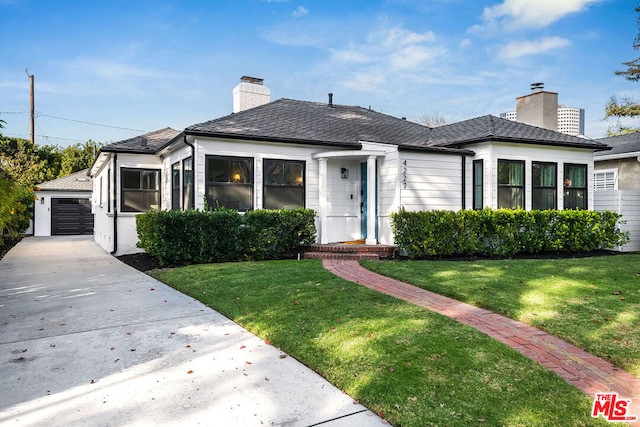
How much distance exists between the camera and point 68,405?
290 cm

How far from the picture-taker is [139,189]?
1309cm

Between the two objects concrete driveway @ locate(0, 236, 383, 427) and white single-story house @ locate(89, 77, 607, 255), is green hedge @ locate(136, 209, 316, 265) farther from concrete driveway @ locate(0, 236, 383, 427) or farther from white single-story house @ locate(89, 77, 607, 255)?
concrete driveway @ locate(0, 236, 383, 427)

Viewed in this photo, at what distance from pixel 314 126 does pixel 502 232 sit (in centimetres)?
572

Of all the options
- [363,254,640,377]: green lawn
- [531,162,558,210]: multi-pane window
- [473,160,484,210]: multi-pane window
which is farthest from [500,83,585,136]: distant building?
[363,254,640,377]: green lawn

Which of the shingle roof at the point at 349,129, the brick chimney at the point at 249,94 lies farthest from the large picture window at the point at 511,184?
the brick chimney at the point at 249,94

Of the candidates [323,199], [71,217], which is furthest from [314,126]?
[71,217]

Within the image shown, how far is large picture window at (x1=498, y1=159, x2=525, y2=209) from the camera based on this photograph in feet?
36.7

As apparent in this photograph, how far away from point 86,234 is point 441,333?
23637 millimetres

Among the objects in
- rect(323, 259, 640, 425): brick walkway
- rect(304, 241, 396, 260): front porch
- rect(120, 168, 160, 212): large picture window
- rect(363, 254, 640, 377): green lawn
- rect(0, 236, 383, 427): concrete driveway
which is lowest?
rect(0, 236, 383, 427): concrete driveway

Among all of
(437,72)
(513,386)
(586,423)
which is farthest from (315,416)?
(437,72)

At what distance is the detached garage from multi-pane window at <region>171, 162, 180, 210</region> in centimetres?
1331

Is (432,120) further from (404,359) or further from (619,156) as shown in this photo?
(404,359)

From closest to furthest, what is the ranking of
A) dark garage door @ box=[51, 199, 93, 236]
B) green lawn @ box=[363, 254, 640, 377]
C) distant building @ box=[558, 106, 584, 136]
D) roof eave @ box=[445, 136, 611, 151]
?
green lawn @ box=[363, 254, 640, 377] < roof eave @ box=[445, 136, 611, 151] < distant building @ box=[558, 106, 584, 136] < dark garage door @ box=[51, 199, 93, 236]

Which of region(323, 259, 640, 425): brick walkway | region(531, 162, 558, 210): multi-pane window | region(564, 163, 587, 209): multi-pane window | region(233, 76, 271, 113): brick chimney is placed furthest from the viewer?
region(233, 76, 271, 113): brick chimney
